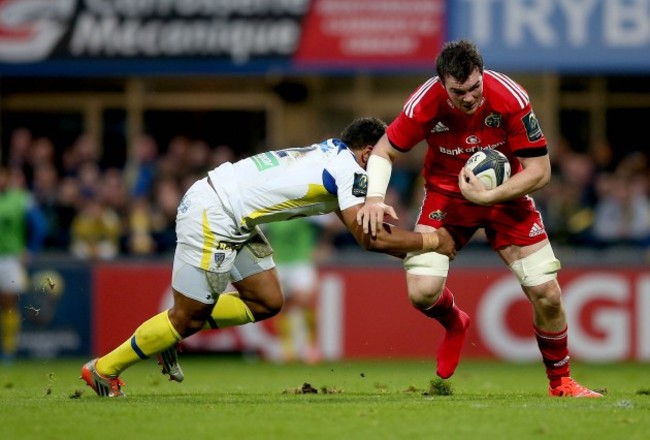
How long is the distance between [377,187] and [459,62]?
996 mm

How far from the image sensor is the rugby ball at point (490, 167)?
939cm

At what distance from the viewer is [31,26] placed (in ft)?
59.1

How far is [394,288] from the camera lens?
16.7m

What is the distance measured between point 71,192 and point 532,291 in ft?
32.3

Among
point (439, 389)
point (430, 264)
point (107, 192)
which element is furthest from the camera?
point (107, 192)

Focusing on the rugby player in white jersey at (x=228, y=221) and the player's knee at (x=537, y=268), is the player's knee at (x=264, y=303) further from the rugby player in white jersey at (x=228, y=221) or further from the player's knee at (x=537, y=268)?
the player's knee at (x=537, y=268)

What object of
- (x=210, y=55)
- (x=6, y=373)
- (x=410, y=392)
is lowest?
(x=6, y=373)

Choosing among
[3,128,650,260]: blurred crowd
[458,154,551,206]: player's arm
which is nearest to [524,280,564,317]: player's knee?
[458,154,551,206]: player's arm

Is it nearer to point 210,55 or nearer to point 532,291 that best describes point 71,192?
point 210,55

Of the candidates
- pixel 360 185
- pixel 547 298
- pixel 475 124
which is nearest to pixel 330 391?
pixel 547 298

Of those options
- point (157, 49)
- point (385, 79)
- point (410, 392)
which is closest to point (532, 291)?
point (410, 392)

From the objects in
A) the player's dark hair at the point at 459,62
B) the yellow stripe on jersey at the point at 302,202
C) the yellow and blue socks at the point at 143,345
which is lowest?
the yellow and blue socks at the point at 143,345

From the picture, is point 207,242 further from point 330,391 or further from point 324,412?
point 330,391

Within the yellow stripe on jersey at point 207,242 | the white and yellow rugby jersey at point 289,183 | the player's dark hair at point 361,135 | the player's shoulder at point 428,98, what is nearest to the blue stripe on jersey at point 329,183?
the white and yellow rugby jersey at point 289,183
